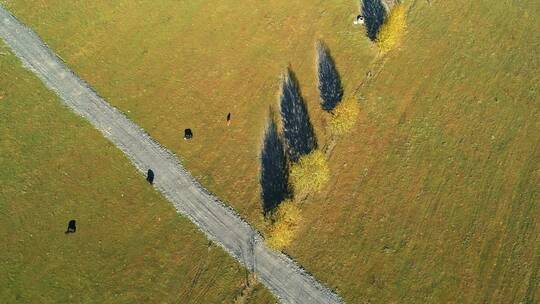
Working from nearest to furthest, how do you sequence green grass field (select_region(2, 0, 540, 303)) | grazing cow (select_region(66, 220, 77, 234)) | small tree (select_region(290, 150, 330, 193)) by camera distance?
grazing cow (select_region(66, 220, 77, 234))
green grass field (select_region(2, 0, 540, 303))
small tree (select_region(290, 150, 330, 193))

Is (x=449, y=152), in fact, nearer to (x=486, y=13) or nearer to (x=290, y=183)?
(x=290, y=183)

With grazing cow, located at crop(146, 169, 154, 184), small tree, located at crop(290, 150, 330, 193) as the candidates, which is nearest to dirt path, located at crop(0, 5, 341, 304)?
grazing cow, located at crop(146, 169, 154, 184)

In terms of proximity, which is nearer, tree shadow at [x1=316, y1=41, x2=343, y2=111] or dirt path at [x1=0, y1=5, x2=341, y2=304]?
dirt path at [x1=0, y1=5, x2=341, y2=304]

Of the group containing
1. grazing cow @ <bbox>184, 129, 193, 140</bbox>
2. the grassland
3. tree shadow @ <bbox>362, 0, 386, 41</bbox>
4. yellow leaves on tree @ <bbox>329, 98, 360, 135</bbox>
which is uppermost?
tree shadow @ <bbox>362, 0, 386, 41</bbox>

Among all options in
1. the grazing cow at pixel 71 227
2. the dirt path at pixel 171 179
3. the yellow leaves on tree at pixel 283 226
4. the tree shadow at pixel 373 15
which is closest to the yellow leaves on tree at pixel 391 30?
the tree shadow at pixel 373 15

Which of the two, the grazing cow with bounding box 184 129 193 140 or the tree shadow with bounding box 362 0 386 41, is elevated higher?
the tree shadow with bounding box 362 0 386 41

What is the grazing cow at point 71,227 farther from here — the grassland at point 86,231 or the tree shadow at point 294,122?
the tree shadow at point 294,122

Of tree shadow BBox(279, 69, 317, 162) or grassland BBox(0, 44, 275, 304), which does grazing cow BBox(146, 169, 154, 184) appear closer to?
grassland BBox(0, 44, 275, 304)

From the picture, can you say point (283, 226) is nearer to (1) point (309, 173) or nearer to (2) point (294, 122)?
(1) point (309, 173)
